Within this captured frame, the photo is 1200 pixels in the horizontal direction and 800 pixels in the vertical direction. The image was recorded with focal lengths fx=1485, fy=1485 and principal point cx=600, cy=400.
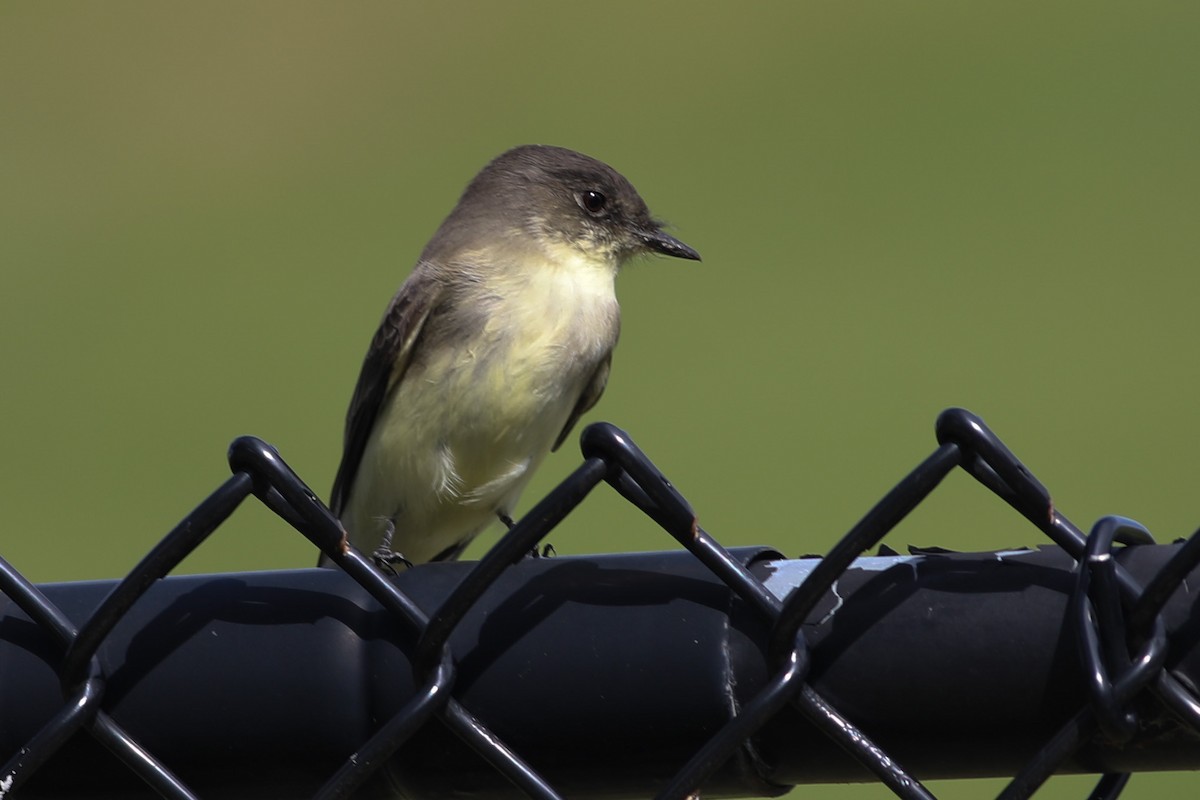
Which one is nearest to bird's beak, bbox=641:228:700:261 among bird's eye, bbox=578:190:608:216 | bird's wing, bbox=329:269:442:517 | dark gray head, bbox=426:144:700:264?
dark gray head, bbox=426:144:700:264

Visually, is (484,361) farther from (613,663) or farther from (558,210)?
(613,663)

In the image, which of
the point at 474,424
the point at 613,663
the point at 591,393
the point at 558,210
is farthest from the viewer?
the point at 558,210

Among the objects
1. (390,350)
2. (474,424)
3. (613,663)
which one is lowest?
(474,424)

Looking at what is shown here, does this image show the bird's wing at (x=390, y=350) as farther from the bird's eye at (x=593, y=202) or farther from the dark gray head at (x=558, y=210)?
the bird's eye at (x=593, y=202)

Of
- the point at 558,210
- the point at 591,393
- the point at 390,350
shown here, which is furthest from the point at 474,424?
the point at 558,210

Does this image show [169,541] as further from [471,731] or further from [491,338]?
[491,338]

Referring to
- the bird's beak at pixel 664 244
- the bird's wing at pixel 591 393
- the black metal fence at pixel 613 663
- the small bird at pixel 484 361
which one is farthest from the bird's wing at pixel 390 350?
the black metal fence at pixel 613 663
